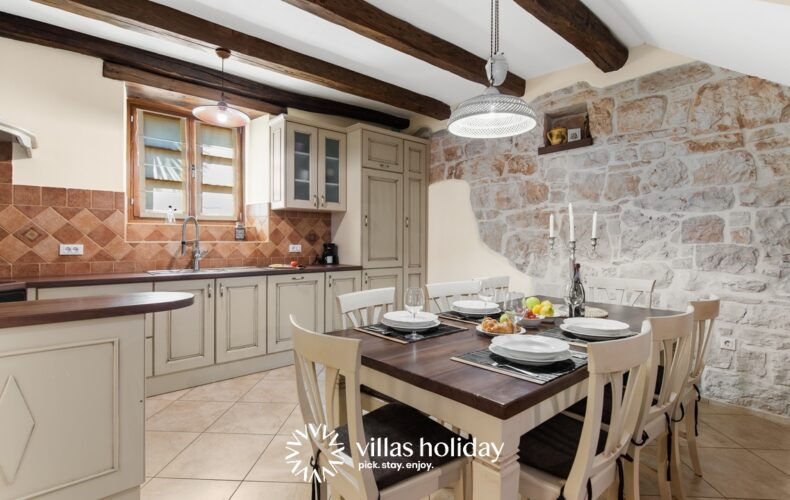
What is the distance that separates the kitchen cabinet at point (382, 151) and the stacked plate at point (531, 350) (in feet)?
9.82

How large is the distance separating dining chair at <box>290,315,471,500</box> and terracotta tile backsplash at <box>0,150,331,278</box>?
2.62 m

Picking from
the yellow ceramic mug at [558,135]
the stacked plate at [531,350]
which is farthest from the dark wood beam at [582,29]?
the stacked plate at [531,350]

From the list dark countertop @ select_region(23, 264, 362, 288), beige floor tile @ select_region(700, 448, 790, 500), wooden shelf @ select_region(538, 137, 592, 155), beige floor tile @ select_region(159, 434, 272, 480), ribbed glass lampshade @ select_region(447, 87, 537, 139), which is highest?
wooden shelf @ select_region(538, 137, 592, 155)

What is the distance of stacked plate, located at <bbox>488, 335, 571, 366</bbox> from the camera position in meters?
1.22

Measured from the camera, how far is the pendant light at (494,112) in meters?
1.78

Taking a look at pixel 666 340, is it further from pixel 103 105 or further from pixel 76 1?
pixel 103 105

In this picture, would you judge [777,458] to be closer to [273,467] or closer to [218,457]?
[273,467]

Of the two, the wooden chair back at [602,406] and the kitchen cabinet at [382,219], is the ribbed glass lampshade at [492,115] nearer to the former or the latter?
the wooden chair back at [602,406]

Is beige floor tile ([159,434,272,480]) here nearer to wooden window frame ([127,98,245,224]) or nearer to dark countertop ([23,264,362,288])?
dark countertop ([23,264,362,288])

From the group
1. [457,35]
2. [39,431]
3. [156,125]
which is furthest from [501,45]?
[39,431]

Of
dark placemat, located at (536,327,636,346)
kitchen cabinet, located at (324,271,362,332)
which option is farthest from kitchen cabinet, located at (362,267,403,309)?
dark placemat, located at (536,327,636,346)

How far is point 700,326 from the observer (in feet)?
5.37

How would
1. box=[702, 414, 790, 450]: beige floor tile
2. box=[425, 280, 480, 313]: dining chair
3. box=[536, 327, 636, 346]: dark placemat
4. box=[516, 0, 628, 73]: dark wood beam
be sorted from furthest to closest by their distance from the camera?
box=[425, 280, 480, 313]: dining chair → box=[516, 0, 628, 73]: dark wood beam → box=[702, 414, 790, 450]: beige floor tile → box=[536, 327, 636, 346]: dark placemat

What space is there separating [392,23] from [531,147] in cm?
172
